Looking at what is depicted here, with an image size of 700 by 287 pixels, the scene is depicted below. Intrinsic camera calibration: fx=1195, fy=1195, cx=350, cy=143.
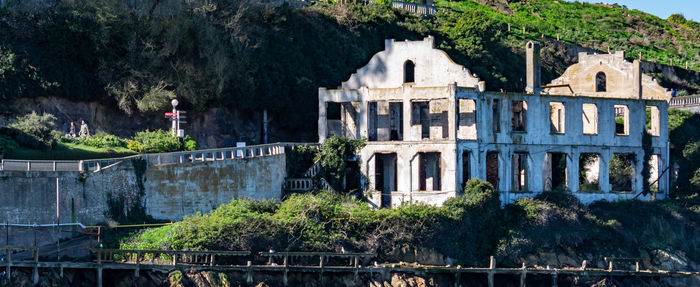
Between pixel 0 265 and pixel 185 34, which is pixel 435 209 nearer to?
pixel 185 34

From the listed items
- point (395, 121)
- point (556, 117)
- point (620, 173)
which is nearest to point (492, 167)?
point (556, 117)

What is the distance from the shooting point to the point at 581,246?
190 ft

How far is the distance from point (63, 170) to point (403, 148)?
1848 cm

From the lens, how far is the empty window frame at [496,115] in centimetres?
5991

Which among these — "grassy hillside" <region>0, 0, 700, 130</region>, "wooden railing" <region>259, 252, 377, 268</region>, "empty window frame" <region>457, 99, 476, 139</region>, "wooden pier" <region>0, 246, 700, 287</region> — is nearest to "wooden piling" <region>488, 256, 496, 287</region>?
"wooden pier" <region>0, 246, 700, 287</region>

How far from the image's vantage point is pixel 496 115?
200 ft

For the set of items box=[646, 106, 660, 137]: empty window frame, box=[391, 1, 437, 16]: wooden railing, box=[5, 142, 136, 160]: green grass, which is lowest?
box=[5, 142, 136, 160]: green grass

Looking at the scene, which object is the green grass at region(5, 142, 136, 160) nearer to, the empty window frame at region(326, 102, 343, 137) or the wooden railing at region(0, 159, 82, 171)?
the wooden railing at region(0, 159, 82, 171)

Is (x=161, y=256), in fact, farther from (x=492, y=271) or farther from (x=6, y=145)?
(x=492, y=271)

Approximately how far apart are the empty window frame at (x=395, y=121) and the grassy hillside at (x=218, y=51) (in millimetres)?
5441

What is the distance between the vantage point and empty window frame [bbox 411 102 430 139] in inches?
2443

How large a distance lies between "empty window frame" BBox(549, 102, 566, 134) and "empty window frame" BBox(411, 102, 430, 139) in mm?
6600

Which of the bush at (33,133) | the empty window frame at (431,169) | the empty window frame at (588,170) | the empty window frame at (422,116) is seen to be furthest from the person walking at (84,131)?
the empty window frame at (588,170)

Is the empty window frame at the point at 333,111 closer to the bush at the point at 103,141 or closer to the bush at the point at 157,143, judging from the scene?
the bush at the point at 157,143
